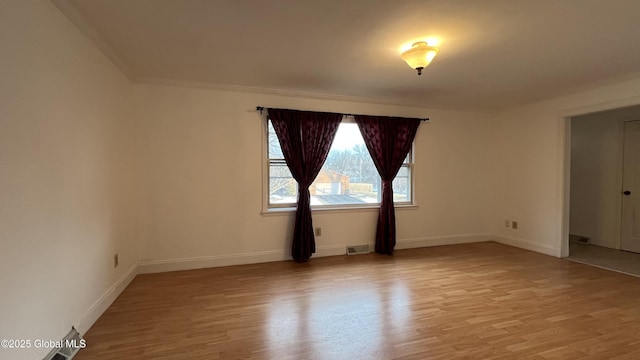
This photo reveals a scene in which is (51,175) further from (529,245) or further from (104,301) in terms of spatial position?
(529,245)

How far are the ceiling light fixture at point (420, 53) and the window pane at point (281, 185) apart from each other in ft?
7.17

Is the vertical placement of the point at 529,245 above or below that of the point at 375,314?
above

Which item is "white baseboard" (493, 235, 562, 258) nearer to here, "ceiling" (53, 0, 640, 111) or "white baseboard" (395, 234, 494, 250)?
"white baseboard" (395, 234, 494, 250)

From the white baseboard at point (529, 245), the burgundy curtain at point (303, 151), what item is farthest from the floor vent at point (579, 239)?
the burgundy curtain at point (303, 151)

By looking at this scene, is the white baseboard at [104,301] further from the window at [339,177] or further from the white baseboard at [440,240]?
the white baseboard at [440,240]

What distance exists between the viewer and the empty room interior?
6.33 feet

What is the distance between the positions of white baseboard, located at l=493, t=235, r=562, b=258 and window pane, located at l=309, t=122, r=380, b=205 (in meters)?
2.47

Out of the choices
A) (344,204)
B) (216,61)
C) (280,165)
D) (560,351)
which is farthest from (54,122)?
(560,351)

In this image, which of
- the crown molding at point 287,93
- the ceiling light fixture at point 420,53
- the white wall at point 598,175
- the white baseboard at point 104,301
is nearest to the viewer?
the white baseboard at point 104,301

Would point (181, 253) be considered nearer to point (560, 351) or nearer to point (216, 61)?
point (216, 61)

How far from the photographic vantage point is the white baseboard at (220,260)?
11.8 feet

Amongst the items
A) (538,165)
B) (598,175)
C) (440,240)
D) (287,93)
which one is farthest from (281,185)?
(598,175)

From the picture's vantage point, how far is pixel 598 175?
4.90 metres

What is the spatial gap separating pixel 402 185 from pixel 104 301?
4059 mm
